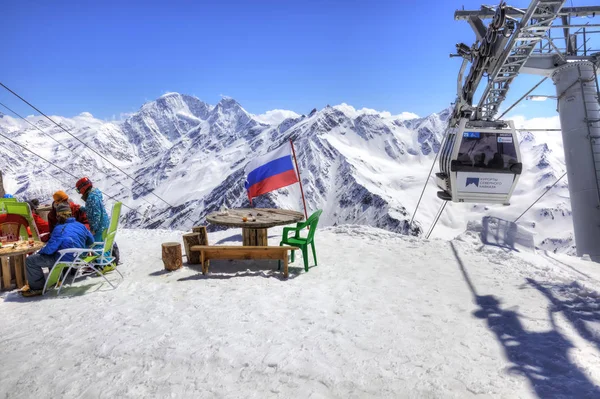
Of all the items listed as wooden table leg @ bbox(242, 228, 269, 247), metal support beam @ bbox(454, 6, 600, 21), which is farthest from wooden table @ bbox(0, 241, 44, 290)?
metal support beam @ bbox(454, 6, 600, 21)

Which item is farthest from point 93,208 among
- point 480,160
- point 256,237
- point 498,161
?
point 498,161

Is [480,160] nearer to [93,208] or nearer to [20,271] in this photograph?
[93,208]

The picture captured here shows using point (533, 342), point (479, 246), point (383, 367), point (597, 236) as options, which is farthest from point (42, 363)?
point (597, 236)

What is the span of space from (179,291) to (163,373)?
9.23ft

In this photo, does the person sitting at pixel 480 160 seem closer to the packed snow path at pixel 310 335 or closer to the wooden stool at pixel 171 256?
the packed snow path at pixel 310 335

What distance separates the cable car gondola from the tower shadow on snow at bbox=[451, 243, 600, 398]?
5586 mm

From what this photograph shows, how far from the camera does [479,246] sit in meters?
10.2

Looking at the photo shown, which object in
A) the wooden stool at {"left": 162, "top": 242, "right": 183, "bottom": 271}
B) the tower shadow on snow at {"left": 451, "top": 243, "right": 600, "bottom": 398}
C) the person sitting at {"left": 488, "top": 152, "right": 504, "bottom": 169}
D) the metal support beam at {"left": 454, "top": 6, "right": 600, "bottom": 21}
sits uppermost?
the metal support beam at {"left": 454, "top": 6, "right": 600, "bottom": 21}

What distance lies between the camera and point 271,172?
11.5 metres

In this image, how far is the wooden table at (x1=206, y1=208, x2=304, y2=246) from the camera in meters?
8.21

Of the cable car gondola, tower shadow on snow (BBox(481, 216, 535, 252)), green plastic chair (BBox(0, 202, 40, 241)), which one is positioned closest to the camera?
green plastic chair (BBox(0, 202, 40, 241))

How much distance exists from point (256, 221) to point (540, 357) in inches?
230

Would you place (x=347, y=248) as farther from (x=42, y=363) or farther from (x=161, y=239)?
(x=42, y=363)

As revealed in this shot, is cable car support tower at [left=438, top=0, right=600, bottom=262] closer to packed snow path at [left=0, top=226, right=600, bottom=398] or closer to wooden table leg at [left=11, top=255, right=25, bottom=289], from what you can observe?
packed snow path at [left=0, top=226, right=600, bottom=398]
